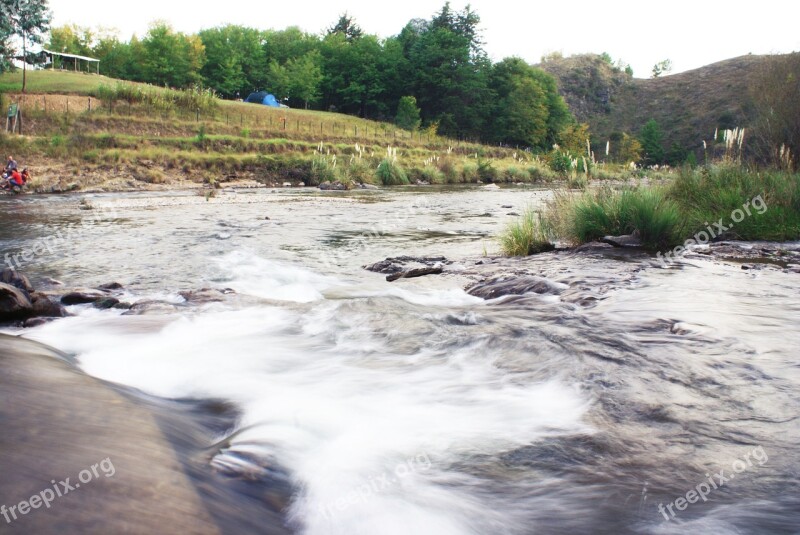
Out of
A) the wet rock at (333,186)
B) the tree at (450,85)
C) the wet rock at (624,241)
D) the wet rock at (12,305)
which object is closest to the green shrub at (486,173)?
the wet rock at (333,186)

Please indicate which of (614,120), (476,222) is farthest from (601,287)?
(614,120)

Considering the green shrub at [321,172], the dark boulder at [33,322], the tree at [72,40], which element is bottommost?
the dark boulder at [33,322]

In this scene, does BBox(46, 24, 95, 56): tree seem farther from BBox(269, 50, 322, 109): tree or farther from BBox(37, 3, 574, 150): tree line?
BBox(269, 50, 322, 109): tree

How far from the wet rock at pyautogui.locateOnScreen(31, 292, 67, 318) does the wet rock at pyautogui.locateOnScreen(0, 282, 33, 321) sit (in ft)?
0.15

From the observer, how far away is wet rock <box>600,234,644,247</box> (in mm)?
8328

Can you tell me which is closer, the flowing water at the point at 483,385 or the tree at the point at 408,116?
the flowing water at the point at 483,385

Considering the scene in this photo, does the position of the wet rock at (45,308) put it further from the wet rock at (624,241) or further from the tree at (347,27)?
the tree at (347,27)

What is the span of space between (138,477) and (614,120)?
12041 cm

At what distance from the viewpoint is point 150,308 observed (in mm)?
5406

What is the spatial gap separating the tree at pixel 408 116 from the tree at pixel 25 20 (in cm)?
3459

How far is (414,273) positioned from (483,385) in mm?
3724

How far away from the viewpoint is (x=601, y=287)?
6043 mm

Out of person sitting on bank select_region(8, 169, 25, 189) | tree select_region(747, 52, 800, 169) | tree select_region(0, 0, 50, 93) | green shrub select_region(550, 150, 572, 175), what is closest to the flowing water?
tree select_region(747, 52, 800, 169)

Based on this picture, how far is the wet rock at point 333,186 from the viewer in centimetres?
2402
